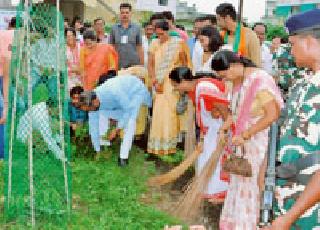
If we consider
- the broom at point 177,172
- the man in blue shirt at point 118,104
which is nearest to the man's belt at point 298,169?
the broom at point 177,172

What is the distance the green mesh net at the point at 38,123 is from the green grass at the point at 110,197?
165 millimetres

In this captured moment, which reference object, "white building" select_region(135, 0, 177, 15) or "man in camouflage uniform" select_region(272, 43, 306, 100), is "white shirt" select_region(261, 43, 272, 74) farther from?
"white building" select_region(135, 0, 177, 15)

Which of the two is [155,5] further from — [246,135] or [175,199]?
[246,135]

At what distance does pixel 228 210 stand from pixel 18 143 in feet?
5.88

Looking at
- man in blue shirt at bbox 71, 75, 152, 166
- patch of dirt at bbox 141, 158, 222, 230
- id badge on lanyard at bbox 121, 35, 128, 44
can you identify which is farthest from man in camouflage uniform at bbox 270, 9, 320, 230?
id badge on lanyard at bbox 121, 35, 128, 44

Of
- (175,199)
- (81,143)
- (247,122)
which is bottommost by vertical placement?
(175,199)

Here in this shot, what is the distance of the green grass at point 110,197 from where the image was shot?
517 centimetres

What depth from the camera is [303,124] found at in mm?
2711

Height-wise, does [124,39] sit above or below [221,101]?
above

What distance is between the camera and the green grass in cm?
517

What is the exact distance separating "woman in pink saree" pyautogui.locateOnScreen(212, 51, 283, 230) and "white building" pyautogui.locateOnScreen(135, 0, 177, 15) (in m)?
24.4

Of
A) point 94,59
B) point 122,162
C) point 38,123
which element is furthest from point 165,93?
point 38,123

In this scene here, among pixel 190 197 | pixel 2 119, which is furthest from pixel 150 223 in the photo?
pixel 2 119

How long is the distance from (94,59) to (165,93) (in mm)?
1282
